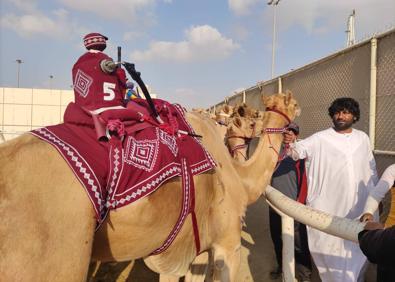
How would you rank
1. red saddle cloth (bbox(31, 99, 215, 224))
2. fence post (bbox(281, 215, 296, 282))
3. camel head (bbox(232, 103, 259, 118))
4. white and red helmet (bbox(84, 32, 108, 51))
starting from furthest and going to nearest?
camel head (bbox(232, 103, 259, 118)) < fence post (bbox(281, 215, 296, 282)) < white and red helmet (bbox(84, 32, 108, 51)) < red saddle cloth (bbox(31, 99, 215, 224))

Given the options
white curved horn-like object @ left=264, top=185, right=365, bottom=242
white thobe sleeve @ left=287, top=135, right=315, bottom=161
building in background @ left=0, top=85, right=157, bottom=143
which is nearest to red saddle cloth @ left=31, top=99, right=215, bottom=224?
white curved horn-like object @ left=264, top=185, right=365, bottom=242

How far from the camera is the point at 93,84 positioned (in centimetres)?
258

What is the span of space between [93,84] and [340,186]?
2.84 m

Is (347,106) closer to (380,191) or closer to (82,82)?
(380,191)

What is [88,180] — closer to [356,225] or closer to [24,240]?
[24,240]

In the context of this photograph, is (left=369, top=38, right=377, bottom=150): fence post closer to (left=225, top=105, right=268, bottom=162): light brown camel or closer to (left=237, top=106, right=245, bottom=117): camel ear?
(left=225, top=105, right=268, bottom=162): light brown camel

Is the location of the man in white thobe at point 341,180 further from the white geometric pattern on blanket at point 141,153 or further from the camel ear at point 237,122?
the white geometric pattern on blanket at point 141,153

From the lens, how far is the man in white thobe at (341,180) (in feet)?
13.4

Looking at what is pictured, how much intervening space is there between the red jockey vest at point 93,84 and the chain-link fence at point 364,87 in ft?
8.88

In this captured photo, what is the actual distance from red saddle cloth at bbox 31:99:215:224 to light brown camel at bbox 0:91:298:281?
0.22 feet

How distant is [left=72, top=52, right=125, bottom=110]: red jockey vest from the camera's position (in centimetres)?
258

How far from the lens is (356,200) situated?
4.09 m

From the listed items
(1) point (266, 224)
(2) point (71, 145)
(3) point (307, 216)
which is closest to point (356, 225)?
(3) point (307, 216)

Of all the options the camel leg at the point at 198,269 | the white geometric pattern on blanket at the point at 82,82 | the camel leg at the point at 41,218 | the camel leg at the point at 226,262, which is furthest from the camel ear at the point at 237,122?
the camel leg at the point at 41,218
